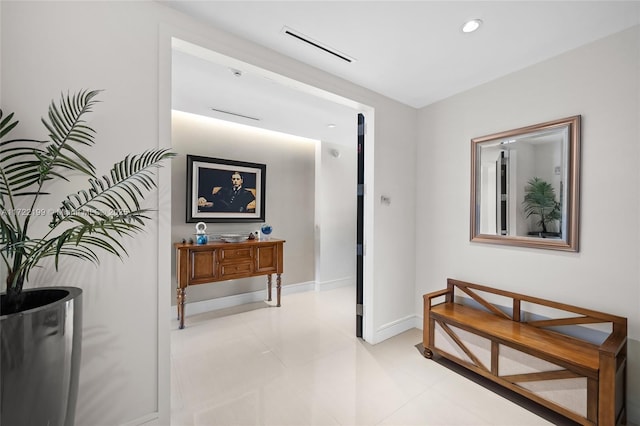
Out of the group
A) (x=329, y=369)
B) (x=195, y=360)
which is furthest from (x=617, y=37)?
(x=195, y=360)

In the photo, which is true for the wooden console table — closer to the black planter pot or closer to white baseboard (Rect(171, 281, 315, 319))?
white baseboard (Rect(171, 281, 315, 319))

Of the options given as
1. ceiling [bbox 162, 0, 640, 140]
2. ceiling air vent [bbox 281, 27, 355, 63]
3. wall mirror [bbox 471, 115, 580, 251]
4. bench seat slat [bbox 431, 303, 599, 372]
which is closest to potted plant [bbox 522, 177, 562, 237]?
wall mirror [bbox 471, 115, 580, 251]

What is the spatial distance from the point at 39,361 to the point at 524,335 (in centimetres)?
272

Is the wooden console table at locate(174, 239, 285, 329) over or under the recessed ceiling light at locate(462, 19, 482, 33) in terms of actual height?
under

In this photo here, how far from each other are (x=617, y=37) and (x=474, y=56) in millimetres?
849

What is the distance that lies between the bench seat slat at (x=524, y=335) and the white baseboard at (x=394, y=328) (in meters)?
0.59

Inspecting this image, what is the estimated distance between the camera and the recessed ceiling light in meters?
1.72

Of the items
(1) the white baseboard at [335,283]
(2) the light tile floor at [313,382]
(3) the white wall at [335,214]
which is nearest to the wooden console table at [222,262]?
(2) the light tile floor at [313,382]

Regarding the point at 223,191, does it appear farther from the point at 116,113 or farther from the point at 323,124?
the point at 116,113

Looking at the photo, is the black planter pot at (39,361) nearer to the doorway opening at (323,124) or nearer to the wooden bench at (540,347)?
the doorway opening at (323,124)

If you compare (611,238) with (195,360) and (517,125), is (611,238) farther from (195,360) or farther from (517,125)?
(195,360)

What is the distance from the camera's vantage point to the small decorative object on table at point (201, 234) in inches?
126

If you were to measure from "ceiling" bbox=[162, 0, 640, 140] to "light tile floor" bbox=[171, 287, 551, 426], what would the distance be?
7.90 ft

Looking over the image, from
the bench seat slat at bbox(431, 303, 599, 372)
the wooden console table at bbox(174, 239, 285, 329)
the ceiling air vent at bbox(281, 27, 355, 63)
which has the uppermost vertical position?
the ceiling air vent at bbox(281, 27, 355, 63)
